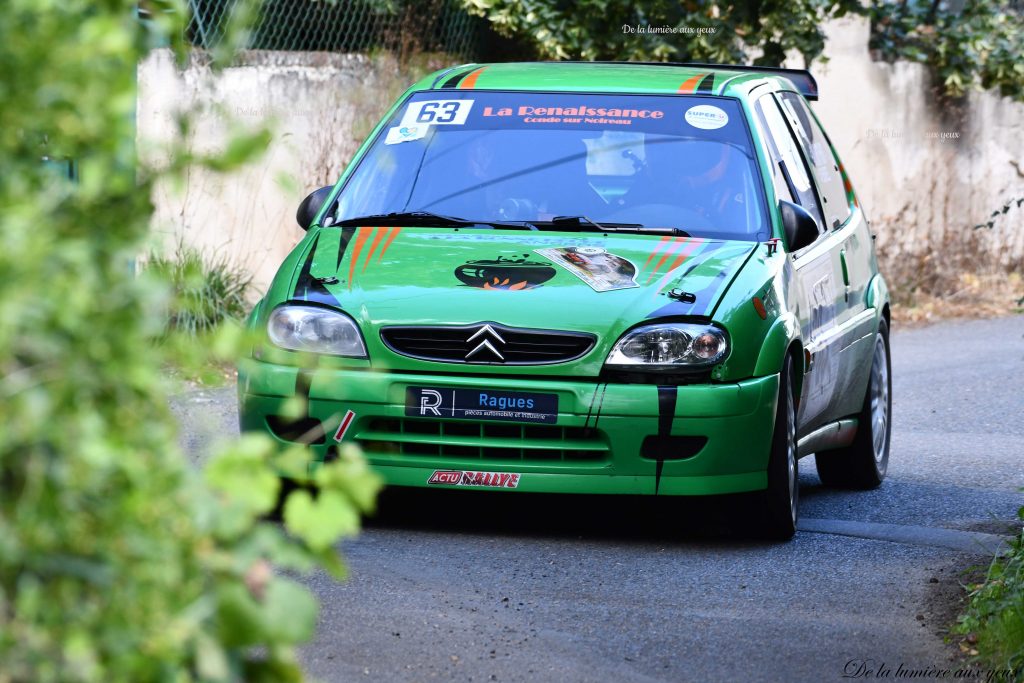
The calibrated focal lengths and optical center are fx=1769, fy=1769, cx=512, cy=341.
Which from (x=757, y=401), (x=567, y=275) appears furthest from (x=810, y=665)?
(x=567, y=275)

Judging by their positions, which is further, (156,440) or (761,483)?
(761,483)

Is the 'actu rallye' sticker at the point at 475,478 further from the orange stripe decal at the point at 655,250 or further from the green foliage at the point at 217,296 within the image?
the green foliage at the point at 217,296

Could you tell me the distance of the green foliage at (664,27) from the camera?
1329 centimetres

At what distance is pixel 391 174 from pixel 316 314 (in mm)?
1195

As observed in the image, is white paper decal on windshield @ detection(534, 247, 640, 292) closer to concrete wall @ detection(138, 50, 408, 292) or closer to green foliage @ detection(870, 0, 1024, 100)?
concrete wall @ detection(138, 50, 408, 292)

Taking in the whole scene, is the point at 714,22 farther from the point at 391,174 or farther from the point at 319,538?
the point at 319,538

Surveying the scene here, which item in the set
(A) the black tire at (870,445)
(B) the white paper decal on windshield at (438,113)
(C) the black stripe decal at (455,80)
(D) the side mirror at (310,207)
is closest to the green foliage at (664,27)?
(A) the black tire at (870,445)

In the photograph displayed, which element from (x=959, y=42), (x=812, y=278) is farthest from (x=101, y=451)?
(x=959, y=42)

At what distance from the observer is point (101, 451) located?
155 centimetres

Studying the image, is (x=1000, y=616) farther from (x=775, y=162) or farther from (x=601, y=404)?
(x=775, y=162)

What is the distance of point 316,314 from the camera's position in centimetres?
603

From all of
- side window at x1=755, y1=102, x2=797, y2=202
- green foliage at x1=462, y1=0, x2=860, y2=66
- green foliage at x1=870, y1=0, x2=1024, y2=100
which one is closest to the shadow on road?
side window at x1=755, y1=102, x2=797, y2=202

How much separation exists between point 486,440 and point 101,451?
14.6ft

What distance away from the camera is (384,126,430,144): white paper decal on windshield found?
7.21 meters
